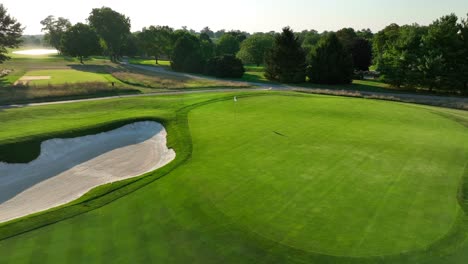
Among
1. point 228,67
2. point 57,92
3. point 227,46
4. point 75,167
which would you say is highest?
point 227,46

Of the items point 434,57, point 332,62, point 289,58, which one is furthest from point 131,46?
point 434,57

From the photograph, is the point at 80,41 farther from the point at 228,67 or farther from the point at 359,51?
the point at 359,51

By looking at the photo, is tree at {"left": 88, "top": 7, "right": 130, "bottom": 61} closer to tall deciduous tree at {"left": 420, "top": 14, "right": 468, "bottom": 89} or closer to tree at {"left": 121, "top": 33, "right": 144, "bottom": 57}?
tree at {"left": 121, "top": 33, "right": 144, "bottom": 57}

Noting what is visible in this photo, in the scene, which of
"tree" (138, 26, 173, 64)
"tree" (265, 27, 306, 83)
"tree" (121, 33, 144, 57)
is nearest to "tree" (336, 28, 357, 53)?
"tree" (265, 27, 306, 83)

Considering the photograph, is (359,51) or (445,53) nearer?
(445,53)

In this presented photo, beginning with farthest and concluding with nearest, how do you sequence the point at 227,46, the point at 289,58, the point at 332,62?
the point at 227,46 < the point at 289,58 < the point at 332,62

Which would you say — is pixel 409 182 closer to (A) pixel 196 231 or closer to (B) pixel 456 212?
Answer: (B) pixel 456 212
